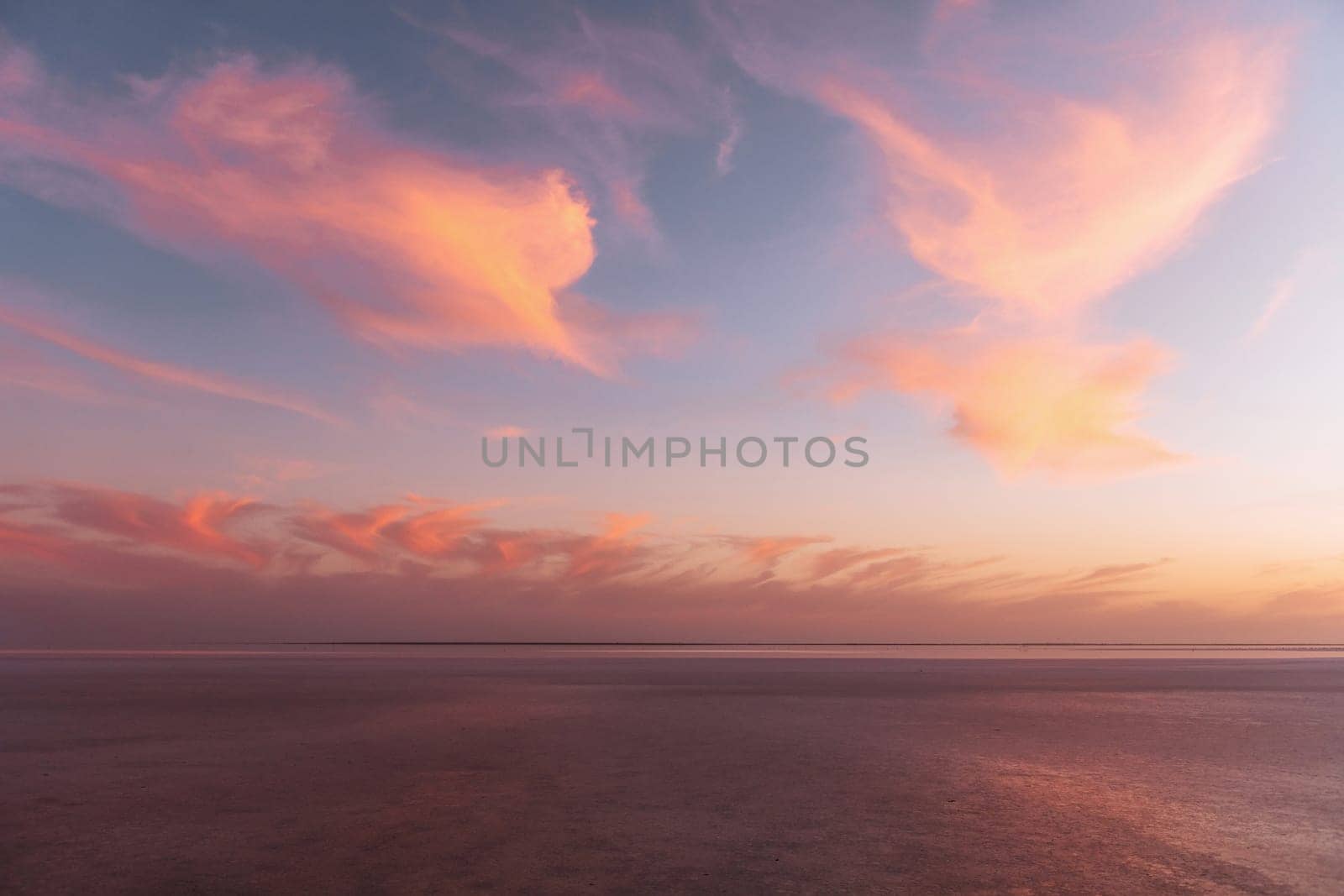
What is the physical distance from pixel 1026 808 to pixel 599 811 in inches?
224

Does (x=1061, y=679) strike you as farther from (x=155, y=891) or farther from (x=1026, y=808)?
(x=155, y=891)

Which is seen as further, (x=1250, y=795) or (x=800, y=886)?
(x=1250, y=795)

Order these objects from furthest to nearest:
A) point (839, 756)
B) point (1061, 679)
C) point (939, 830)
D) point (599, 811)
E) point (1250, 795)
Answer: point (1061, 679)
point (839, 756)
point (1250, 795)
point (599, 811)
point (939, 830)

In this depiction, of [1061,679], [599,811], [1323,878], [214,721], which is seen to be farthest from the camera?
[1061,679]

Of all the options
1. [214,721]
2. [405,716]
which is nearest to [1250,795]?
[405,716]

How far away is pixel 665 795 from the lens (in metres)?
13.4

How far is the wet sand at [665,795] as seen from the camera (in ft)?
31.1

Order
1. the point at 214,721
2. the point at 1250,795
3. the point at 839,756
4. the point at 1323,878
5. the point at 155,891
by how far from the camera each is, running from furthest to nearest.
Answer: the point at 214,721 → the point at 839,756 → the point at 1250,795 → the point at 1323,878 → the point at 155,891

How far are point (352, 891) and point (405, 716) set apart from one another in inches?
611

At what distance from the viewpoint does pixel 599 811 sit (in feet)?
40.2

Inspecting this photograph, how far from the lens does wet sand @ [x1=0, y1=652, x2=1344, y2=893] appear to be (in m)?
9.47

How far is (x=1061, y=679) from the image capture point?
41.1m

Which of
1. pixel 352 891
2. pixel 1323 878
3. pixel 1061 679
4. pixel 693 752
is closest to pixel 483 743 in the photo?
pixel 693 752

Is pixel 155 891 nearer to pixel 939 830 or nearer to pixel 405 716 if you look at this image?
pixel 939 830
